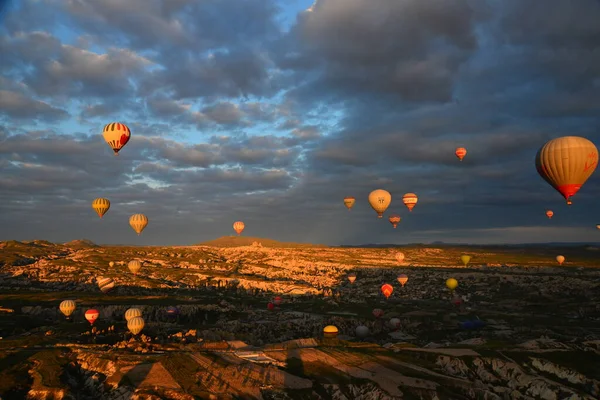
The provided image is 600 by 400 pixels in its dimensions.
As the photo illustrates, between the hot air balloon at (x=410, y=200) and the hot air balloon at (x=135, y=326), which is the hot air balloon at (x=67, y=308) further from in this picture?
the hot air balloon at (x=410, y=200)

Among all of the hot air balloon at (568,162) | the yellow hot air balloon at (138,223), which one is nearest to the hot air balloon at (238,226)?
the yellow hot air balloon at (138,223)

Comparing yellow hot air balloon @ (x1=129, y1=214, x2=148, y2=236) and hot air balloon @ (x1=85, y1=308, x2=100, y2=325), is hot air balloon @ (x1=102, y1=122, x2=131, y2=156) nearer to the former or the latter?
hot air balloon @ (x1=85, y1=308, x2=100, y2=325)

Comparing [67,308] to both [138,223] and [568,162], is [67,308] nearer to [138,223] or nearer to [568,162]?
[138,223]

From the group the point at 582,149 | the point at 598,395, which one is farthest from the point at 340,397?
the point at 582,149

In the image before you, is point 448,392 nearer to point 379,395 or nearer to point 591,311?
point 379,395

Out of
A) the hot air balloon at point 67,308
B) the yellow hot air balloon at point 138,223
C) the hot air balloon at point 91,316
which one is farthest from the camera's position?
the yellow hot air balloon at point 138,223

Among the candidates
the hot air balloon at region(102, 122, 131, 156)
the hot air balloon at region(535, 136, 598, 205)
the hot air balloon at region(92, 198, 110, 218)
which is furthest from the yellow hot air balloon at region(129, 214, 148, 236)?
the hot air balloon at region(535, 136, 598, 205)

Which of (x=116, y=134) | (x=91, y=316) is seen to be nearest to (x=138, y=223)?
(x=116, y=134)
